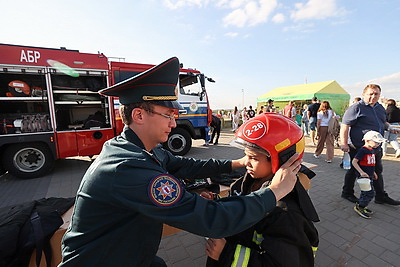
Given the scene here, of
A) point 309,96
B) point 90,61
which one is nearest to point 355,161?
point 90,61

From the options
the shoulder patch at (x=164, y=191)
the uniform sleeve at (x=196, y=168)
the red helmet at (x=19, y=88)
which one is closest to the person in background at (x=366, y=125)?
the uniform sleeve at (x=196, y=168)

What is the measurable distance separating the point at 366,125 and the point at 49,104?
6.80 m

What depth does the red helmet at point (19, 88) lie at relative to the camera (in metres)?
4.80

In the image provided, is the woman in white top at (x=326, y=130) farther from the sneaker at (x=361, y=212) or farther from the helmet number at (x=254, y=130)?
the helmet number at (x=254, y=130)

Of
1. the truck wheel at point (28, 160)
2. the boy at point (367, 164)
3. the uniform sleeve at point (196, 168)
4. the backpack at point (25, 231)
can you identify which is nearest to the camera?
the backpack at point (25, 231)

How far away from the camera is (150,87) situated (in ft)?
4.14

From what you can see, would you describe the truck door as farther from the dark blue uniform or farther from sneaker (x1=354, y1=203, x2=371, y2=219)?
sneaker (x1=354, y1=203, x2=371, y2=219)

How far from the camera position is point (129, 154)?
102 cm

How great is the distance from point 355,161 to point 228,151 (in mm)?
5165

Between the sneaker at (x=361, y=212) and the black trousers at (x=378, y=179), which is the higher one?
the black trousers at (x=378, y=179)

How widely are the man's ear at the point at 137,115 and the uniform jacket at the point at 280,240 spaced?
0.94 metres

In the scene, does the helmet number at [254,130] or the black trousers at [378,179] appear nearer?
the helmet number at [254,130]

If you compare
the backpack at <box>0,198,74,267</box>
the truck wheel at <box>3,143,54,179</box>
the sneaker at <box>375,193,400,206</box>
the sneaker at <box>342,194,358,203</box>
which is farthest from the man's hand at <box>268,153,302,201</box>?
the truck wheel at <box>3,143,54,179</box>

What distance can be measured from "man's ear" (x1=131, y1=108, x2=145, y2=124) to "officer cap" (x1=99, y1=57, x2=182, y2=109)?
0.18ft
